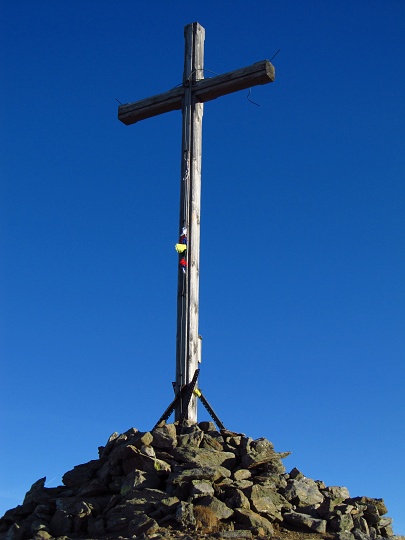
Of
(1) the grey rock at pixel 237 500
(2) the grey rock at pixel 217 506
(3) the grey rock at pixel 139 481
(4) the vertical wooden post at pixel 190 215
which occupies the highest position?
(4) the vertical wooden post at pixel 190 215

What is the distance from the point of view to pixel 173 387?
13.4 metres

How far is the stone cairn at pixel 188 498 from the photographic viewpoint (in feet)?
34.8

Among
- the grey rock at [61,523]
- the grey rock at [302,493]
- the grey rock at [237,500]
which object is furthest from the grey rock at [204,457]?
the grey rock at [61,523]

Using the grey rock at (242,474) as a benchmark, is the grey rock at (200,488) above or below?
below

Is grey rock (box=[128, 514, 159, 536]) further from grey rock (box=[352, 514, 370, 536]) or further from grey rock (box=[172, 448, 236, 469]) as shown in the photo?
grey rock (box=[352, 514, 370, 536])

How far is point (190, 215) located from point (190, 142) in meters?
1.38

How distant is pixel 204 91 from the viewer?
14664 millimetres

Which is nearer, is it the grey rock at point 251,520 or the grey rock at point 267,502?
the grey rock at point 251,520

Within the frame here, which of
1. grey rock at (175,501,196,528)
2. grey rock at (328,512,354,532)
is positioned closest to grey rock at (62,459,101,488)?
grey rock at (175,501,196,528)

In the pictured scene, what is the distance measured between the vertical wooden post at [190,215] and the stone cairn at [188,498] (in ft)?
3.71

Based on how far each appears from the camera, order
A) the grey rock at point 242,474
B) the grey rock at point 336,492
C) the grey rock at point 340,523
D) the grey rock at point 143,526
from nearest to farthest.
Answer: the grey rock at point 143,526 → the grey rock at point 340,523 → the grey rock at point 242,474 → the grey rock at point 336,492

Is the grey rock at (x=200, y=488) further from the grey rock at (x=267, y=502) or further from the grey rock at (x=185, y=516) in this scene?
the grey rock at (x=267, y=502)

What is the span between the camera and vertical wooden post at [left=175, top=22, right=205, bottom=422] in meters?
13.5

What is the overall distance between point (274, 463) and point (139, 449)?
2.03 meters
